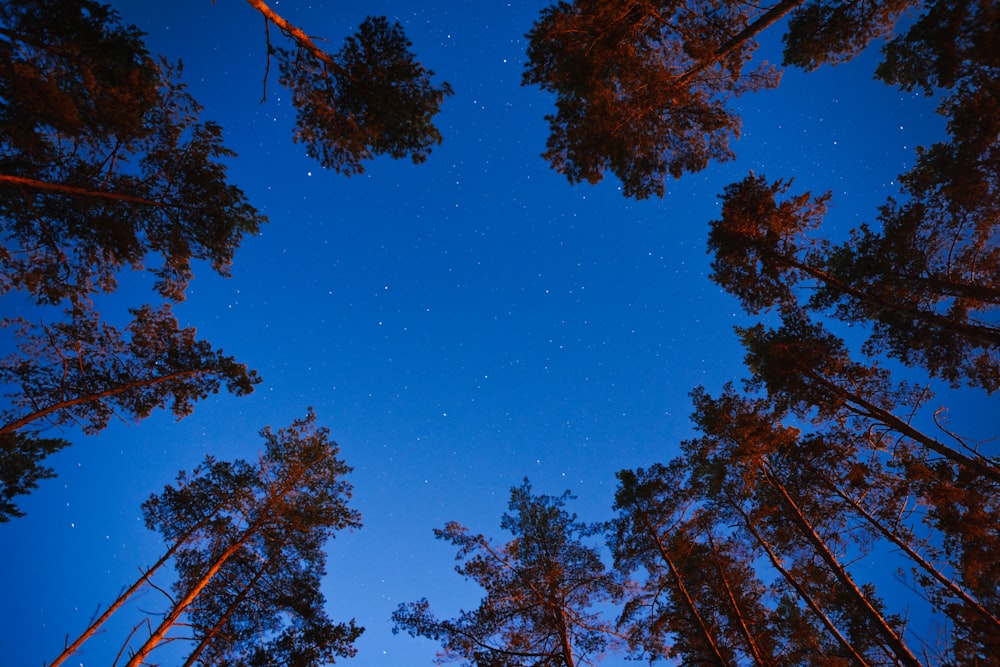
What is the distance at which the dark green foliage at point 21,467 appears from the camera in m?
10.1

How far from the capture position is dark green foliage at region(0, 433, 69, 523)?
10125 millimetres

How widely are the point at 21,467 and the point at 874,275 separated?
70.5ft

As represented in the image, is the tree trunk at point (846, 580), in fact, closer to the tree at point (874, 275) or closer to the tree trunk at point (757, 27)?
the tree at point (874, 275)

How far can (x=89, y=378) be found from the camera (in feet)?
30.9

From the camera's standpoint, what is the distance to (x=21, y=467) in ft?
33.7

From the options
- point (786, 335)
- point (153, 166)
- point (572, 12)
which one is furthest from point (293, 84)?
point (786, 335)

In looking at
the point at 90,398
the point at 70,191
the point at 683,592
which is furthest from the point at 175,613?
the point at 683,592

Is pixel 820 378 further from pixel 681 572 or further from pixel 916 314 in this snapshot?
pixel 681 572

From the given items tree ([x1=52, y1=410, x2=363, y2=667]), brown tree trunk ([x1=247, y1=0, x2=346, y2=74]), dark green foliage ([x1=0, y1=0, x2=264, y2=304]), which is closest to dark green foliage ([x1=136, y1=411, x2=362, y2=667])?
tree ([x1=52, y1=410, x2=363, y2=667])

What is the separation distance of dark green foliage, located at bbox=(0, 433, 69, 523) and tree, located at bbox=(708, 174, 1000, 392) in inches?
711

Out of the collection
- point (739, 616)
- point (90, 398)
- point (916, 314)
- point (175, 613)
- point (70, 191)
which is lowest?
point (739, 616)

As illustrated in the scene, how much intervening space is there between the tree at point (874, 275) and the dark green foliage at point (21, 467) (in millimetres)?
18049

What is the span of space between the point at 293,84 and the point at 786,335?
12.9 meters

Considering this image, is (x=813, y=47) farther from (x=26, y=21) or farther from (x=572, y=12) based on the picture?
(x=26, y=21)
